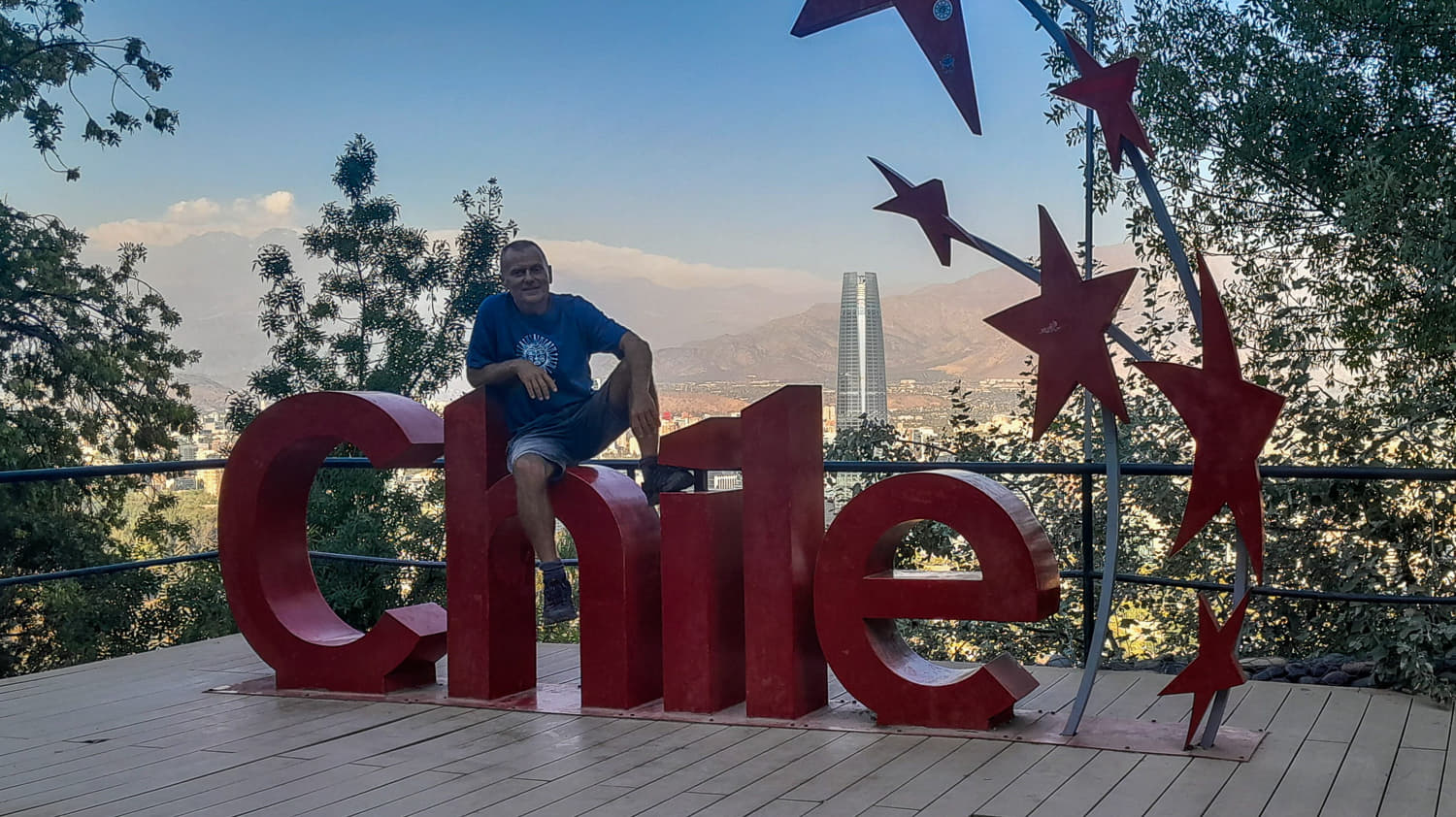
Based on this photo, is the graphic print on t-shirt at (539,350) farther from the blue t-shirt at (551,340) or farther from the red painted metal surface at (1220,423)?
the red painted metal surface at (1220,423)

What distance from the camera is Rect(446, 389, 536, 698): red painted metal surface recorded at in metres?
4.94

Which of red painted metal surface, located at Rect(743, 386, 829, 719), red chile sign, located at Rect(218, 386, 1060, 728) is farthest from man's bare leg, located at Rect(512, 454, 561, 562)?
red painted metal surface, located at Rect(743, 386, 829, 719)

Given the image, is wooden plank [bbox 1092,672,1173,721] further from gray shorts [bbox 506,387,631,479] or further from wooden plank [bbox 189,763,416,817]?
wooden plank [bbox 189,763,416,817]

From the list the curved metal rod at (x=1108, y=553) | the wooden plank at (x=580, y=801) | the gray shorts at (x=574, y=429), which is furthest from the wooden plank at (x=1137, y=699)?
the gray shorts at (x=574, y=429)

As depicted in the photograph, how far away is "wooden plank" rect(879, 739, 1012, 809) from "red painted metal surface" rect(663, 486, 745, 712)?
0.94 m

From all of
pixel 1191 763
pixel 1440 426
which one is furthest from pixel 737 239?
pixel 1191 763

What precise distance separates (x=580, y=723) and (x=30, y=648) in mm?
11497

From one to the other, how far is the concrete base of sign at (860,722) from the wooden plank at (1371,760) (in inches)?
11.2

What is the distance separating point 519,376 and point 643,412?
461 millimetres

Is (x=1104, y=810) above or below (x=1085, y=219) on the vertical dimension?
below

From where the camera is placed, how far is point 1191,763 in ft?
12.8

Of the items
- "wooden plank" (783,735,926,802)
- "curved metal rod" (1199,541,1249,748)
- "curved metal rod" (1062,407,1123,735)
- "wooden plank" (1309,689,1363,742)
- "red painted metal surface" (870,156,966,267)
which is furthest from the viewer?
"red painted metal surface" (870,156,966,267)

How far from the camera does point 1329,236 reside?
842 centimetres

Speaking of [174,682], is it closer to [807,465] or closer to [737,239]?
[807,465]
